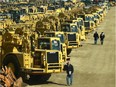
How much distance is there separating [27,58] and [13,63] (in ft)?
2.88

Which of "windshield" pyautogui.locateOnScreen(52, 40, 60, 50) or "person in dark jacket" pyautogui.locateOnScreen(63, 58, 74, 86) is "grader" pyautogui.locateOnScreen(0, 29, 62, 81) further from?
"windshield" pyautogui.locateOnScreen(52, 40, 60, 50)

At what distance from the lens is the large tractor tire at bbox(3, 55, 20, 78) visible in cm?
2075

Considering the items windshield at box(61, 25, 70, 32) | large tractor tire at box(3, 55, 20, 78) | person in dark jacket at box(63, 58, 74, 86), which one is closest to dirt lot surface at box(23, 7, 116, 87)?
person in dark jacket at box(63, 58, 74, 86)

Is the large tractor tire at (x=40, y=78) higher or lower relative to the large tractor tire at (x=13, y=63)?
lower

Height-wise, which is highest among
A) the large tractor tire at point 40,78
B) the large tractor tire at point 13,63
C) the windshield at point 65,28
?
the large tractor tire at point 13,63

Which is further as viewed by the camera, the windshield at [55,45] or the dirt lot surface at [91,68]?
the windshield at [55,45]

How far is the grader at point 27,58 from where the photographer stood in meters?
20.7

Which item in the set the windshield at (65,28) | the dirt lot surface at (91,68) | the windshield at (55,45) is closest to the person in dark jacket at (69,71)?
the dirt lot surface at (91,68)

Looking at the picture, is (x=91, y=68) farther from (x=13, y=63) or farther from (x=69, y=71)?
(x=13, y=63)

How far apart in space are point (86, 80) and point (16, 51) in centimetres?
463

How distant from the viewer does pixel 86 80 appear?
22.6 m

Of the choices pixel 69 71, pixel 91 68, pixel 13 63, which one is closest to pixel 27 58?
pixel 13 63

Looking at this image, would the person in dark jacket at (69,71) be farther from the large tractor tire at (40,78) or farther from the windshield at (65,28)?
the windshield at (65,28)

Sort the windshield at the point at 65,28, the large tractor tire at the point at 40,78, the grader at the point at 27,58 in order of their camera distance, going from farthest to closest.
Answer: the windshield at the point at 65,28
the large tractor tire at the point at 40,78
the grader at the point at 27,58
